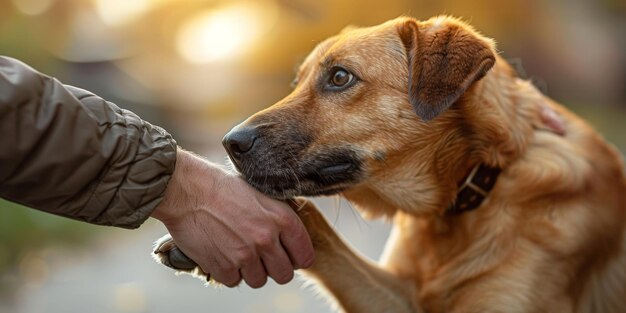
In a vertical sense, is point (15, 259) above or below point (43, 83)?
below

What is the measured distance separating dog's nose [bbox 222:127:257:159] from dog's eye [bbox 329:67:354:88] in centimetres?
45

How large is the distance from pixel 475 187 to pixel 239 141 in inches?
38.3

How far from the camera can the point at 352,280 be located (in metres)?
3.66

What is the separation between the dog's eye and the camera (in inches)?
136

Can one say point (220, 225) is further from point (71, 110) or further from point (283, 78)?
point (283, 78)

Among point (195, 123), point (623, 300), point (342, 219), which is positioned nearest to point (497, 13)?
point (342, 219)

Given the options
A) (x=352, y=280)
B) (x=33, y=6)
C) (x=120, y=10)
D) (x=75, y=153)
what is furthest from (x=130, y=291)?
(x=120, y=10)

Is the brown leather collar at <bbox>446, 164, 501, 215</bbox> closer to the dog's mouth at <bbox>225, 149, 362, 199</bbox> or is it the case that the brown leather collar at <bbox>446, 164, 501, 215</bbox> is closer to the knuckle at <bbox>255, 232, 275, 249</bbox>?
the dog's mouth at <bbox>225, 149, 362, 199</bbox>

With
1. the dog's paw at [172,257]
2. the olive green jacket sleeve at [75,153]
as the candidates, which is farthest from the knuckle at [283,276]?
the olive green jacket sleeve at [75,153]

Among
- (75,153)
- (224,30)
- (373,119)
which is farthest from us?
(224,30)

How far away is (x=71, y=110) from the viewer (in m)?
2.61

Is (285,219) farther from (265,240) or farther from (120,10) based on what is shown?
(120,10)

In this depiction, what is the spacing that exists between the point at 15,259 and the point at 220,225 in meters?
4.13

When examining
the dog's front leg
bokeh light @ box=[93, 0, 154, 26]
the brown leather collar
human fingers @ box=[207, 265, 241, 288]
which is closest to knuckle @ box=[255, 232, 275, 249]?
human fingers @ box=[207, 265, 241, 288]
